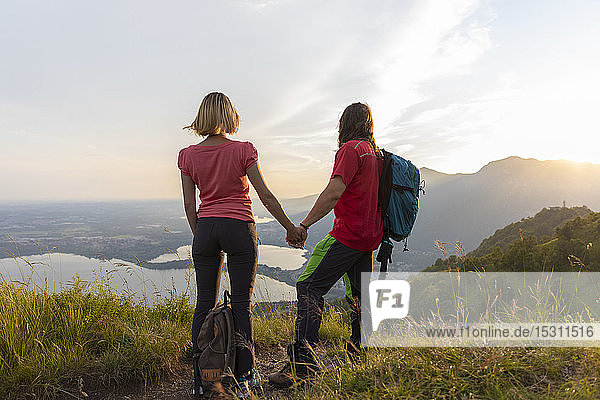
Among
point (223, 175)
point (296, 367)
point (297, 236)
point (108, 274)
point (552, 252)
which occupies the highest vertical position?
point (223, 175)

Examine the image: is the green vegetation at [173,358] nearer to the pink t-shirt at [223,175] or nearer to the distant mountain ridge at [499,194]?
the pink t-shirt at [223,175]

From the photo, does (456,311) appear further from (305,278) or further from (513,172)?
(513,172)

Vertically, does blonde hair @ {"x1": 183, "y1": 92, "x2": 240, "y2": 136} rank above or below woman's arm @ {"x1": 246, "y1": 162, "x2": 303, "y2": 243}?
above

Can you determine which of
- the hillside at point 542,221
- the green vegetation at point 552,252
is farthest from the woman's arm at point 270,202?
the hillside at point 542,221

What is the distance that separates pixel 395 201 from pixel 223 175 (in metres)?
1.42

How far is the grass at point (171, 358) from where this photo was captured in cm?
202

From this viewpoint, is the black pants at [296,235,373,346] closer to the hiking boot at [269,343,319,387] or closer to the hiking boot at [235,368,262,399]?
the hiking boot at [269,343,319,387]

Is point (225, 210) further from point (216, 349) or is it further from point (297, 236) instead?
point (216, 349)

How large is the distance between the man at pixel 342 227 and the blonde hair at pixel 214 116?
0.93 m

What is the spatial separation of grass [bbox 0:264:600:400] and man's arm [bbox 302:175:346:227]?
3.55ft

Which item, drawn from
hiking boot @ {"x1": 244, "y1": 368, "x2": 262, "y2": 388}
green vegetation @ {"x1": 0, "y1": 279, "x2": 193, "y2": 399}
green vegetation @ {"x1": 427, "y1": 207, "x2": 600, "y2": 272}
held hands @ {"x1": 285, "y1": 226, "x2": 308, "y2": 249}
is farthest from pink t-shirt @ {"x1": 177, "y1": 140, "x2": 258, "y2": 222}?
green vegetation @ {"x1": 427, "y1": 207, "x2": 600, "y2": 272}

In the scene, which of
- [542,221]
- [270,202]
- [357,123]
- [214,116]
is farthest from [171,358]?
[542,221]

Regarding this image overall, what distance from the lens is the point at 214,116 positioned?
2760mm

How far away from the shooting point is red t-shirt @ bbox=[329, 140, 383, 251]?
2740mm
